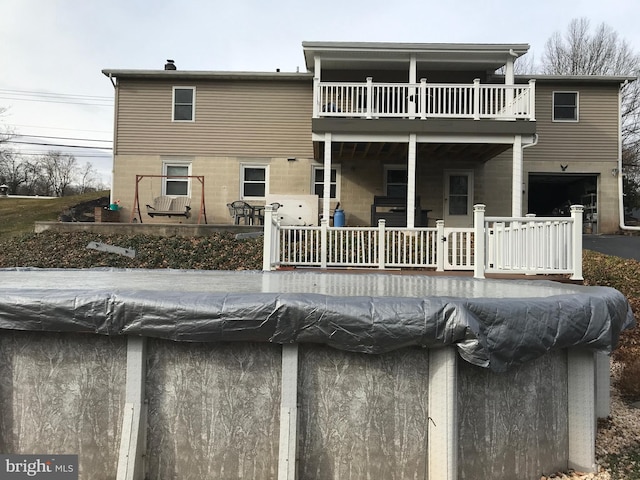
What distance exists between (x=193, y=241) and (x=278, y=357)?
878cm

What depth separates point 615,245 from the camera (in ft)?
36.1

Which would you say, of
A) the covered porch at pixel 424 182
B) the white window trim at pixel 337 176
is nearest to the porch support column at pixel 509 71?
the covered porch at pixel 424 182

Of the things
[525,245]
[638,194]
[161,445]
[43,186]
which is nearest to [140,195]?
[525,245]

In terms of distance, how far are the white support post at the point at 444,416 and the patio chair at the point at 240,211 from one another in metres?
10.2

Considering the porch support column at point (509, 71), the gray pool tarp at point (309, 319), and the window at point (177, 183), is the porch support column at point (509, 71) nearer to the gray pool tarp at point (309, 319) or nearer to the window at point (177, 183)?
the window at point (177, 183)

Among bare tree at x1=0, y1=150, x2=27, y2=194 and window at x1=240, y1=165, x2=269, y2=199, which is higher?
bare tree at x1=0, y1=150, x2=27, y2=194

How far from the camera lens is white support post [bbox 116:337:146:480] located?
228 cm

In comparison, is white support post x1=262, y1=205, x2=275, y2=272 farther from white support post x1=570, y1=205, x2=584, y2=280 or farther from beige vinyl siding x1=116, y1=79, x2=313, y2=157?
beige vinyl siding x1=116, y1=79, x2=313, y2=157

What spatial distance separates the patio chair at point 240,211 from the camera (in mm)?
12133

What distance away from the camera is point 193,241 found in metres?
10.7

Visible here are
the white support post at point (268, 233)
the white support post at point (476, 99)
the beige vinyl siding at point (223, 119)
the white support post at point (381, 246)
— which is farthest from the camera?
the beige vinyl siding at point (223, 119)

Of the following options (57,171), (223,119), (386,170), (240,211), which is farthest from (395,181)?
(57,171)

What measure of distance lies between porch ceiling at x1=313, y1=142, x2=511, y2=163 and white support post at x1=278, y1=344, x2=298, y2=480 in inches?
384

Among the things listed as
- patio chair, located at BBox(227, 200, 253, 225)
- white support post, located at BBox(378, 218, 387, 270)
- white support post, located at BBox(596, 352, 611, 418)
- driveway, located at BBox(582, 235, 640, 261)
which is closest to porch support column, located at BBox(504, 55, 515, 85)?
driveway, located at BBox(582, 235, 640, 261)
